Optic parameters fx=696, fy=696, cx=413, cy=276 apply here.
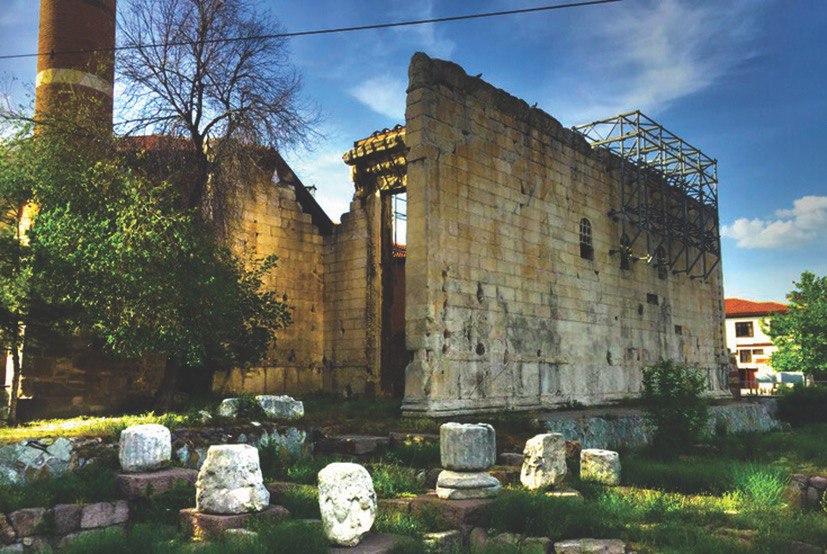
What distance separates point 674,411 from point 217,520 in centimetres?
859

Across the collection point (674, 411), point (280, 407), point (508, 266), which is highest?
point (508, 266)

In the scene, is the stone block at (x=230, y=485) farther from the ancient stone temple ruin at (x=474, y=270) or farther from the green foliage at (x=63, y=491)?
the ancient stone temple ruin at (x=474, y=270)

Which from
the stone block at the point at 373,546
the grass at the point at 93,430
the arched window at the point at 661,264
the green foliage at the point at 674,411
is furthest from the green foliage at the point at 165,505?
the arched window at the point at 661,264

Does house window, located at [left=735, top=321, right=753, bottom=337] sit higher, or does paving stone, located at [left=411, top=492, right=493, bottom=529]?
house window, located at [left=735, top=321, right=753, bottom=337]

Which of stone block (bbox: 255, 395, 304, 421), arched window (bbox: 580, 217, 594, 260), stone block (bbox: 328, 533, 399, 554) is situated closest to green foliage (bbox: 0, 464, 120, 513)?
stone block (bbox: 328, 533, 399, 554)

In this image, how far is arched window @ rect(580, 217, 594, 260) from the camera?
17.6 meters

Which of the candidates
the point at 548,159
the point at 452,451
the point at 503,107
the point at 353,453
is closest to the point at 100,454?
the point at 353,453

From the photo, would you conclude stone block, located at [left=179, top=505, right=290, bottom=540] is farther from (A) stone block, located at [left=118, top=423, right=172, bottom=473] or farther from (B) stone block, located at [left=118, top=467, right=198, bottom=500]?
(A) stone block, located at [left=118, top=423, right=172, bottom=473]

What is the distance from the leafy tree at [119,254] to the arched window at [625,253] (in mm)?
10648

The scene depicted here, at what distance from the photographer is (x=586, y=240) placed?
17719mm

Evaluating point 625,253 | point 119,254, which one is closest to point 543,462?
point 119,254

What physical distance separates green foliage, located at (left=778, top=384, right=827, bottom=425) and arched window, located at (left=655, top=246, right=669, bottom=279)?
607cm

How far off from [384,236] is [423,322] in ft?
19.4

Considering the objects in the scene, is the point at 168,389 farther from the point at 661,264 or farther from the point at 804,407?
the point at 804,407
